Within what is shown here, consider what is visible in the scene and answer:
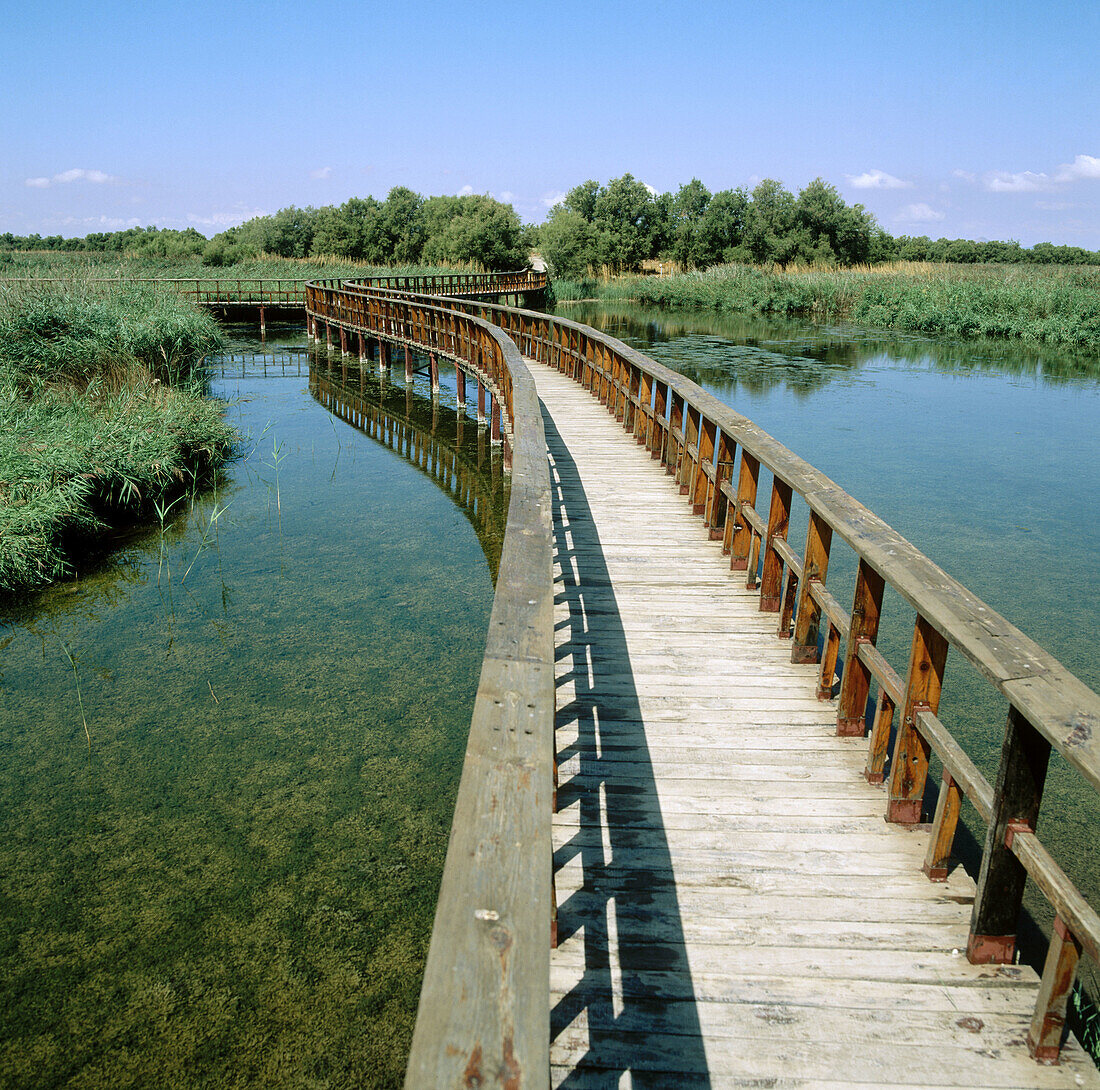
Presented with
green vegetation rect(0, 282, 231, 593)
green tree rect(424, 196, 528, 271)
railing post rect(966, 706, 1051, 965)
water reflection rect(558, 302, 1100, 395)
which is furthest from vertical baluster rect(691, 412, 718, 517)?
green tree rect(424, 196, 528, 271)

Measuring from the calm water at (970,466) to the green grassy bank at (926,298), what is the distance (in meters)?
2.71

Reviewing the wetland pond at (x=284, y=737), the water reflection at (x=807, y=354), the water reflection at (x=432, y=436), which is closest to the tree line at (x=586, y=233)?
the water reflection at (x=807, y=354)

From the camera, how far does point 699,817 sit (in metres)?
2.82

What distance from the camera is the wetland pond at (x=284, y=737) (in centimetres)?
315

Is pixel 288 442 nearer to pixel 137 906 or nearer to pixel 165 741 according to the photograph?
pixel 165 741

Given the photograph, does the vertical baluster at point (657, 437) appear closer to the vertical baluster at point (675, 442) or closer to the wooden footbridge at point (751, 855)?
the vertical baluster at point (675, 442)

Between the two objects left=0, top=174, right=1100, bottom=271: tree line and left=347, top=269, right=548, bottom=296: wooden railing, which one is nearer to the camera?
left=347, top=269, right=548, bottom=296: wooden railing

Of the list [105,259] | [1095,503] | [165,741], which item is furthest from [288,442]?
[105,259]

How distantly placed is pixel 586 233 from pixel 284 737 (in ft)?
175

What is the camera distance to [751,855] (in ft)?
8.61

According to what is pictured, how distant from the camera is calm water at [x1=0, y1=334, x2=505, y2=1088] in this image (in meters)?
3.09

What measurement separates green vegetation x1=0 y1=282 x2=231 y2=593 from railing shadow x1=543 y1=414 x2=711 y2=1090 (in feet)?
18.1

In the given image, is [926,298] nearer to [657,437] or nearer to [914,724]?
[657,437]

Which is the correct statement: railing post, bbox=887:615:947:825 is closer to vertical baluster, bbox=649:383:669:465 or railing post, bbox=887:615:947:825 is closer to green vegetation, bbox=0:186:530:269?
vertical baluster, bbox=649:383:669:465
